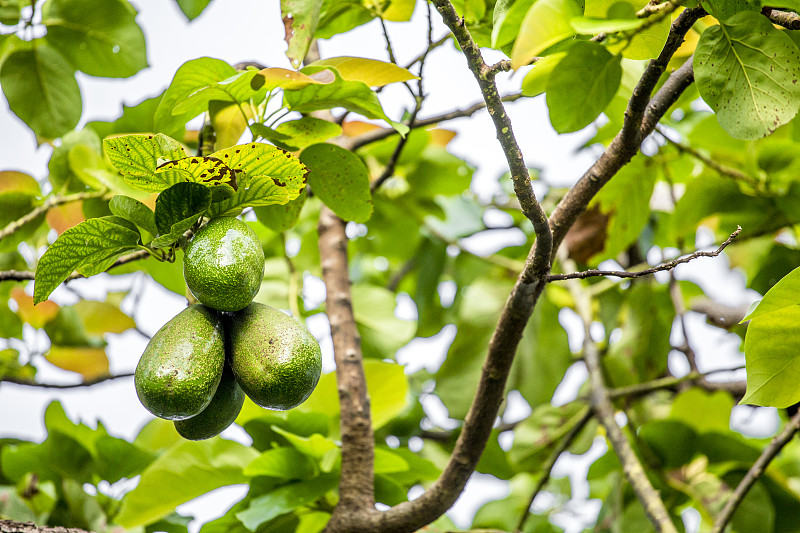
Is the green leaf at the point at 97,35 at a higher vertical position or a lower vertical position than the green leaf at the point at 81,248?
higher

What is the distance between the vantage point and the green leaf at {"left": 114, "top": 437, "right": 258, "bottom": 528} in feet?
2.30

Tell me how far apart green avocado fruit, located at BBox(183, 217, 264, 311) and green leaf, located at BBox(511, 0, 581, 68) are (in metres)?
0.20

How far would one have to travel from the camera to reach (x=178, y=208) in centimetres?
43

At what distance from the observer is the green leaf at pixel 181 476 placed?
700mm

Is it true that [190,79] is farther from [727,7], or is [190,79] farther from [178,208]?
[727,7]

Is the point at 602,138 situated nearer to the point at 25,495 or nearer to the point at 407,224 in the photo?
the point at 407,224

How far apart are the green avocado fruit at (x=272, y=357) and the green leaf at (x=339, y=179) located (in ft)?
0.49

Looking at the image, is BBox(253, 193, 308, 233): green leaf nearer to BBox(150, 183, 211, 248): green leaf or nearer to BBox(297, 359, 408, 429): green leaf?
BBox(150, 183, 211, 248): green leaf

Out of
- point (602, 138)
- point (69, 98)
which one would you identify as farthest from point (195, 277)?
point (602, 138)

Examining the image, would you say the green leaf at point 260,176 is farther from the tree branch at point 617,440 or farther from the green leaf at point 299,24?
the tree branch at point 617,440

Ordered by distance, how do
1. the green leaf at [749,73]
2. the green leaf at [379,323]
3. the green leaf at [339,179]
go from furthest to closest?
the green leaf at [379,323], the green leaf at [339,179], the green leaf at [749,73]

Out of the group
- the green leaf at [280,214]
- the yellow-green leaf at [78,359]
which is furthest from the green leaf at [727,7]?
the yellow-green leaf at [78,359]

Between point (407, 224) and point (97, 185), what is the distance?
55 centimetres

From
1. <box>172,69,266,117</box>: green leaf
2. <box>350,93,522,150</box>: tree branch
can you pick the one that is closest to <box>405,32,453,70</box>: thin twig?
<box>350,93,522,150</box>: tree branch
